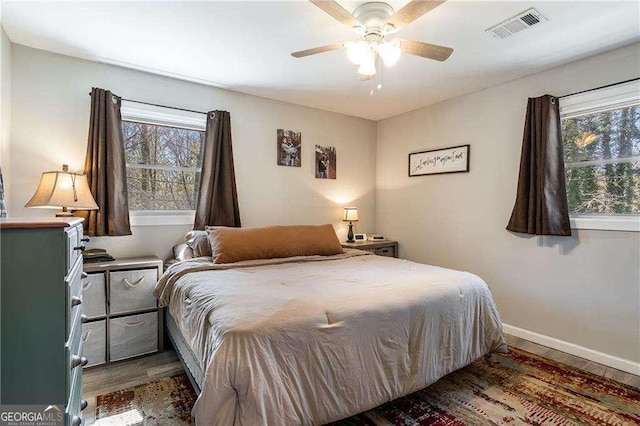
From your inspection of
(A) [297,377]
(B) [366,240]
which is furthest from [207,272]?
(B) [366,240]

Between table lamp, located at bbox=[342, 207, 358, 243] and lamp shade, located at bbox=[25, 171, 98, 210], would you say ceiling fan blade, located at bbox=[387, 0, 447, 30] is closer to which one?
lamp shade, located at bbox=[25, 171, 98, 210]

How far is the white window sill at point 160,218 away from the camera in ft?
10.0

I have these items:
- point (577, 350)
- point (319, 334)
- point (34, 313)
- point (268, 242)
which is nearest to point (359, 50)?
point (319, 334)

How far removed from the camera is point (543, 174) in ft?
9.35

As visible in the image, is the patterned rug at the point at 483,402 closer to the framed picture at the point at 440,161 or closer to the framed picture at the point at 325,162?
the framed picture at the point at 440,161

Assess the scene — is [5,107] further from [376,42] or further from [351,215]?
[351,215]

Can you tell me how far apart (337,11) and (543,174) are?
228cm

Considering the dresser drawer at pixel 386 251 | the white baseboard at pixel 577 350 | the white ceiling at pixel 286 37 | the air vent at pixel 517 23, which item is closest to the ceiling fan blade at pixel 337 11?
the white ceiling at pixel 286 37

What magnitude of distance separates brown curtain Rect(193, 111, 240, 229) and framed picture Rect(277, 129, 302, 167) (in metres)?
0.65

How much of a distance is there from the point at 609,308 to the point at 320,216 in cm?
290

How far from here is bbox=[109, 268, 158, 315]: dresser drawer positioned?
2.57 metres

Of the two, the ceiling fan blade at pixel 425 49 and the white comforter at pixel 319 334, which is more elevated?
the ceiling fan blade at pixel 425 49

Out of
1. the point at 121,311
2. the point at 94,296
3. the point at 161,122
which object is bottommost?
the point at 121,311

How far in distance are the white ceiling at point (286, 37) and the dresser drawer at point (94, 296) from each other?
1.81 m
